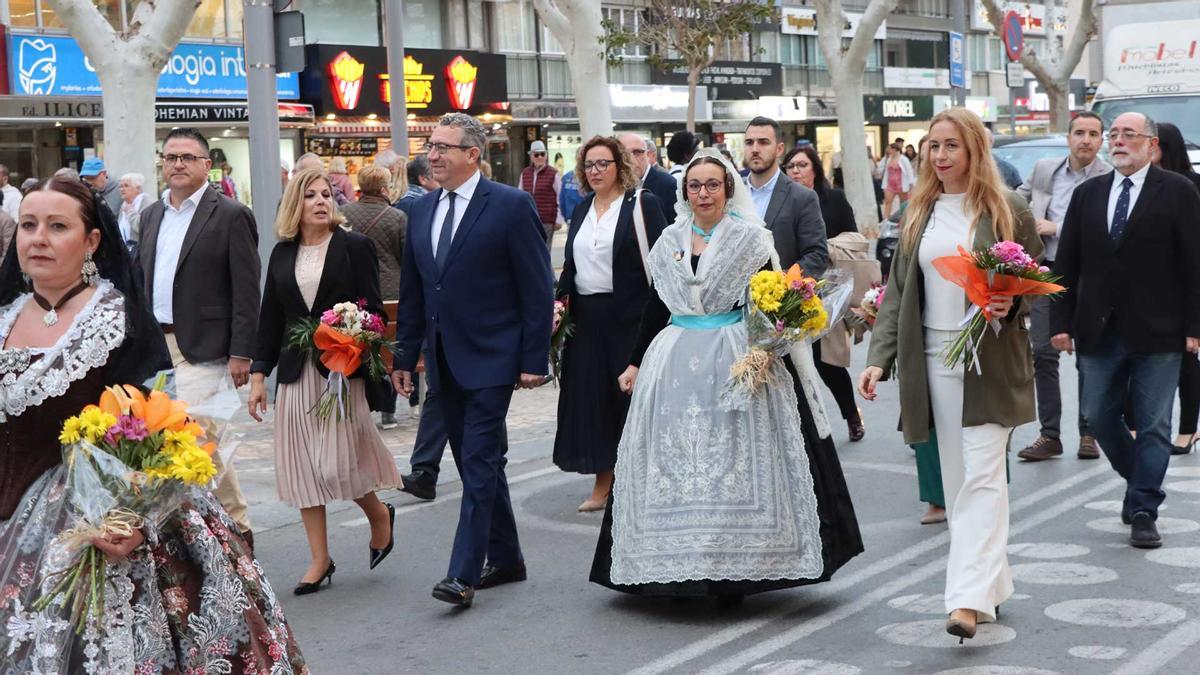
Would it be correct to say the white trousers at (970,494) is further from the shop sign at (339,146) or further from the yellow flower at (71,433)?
the shop sign at (339,146)

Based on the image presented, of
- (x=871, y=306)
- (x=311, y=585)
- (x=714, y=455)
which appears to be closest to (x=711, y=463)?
(x=714, y=455)

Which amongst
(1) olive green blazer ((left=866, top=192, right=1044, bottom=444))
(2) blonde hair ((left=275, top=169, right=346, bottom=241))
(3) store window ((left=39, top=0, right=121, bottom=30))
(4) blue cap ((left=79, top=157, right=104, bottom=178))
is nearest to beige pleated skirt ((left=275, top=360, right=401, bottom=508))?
(2) blonde hair ((left=275, top=169, right=346, bottom=241))

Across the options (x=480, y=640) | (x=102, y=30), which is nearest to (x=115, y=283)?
(x=480, y=640)

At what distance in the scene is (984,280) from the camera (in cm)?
596

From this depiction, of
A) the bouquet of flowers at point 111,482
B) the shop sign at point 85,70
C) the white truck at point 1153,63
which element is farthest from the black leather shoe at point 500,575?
the shop sign at point 85,70

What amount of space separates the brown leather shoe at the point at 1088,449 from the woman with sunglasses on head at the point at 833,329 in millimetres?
1434

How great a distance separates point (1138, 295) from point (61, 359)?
5019 millimetres

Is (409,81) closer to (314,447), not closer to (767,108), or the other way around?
(767,108)

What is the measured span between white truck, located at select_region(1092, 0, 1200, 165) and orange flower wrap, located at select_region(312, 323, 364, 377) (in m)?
16.1

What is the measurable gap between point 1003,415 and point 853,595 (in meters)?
1.15

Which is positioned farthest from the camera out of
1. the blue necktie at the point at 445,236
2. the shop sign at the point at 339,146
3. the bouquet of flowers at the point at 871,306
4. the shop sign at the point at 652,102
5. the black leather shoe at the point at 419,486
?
the shop sign at the point at 652,102

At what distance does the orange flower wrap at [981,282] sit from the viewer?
593 cm

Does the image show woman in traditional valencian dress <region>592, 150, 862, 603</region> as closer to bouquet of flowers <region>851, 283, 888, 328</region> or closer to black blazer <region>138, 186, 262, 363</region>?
bouquet of flowers <region>851, 283, 888, 328</region>

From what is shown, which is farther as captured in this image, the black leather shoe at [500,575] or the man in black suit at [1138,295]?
the man in black suit at [1138,295]
